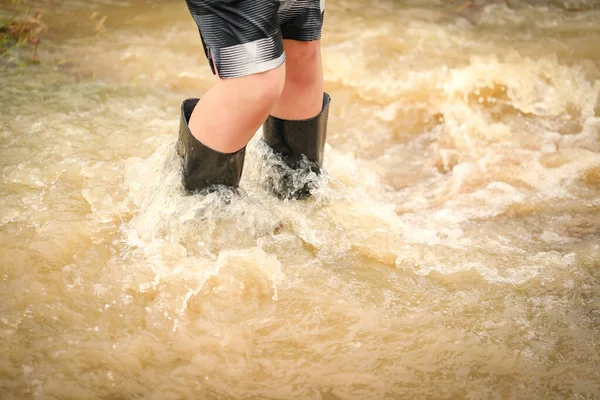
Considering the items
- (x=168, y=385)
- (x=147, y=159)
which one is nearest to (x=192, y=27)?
(x=147, y=159)

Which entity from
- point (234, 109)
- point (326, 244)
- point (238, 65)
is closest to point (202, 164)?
point (234, 109)

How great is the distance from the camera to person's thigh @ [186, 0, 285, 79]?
138cm

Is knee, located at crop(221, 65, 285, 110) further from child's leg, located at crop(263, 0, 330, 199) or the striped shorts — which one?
child's leg, located at crop(263, 0, 330, 199)

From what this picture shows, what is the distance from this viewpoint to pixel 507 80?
2.84m

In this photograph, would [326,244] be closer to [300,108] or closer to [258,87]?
[300,108]

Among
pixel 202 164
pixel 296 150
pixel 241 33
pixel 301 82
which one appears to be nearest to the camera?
pixel 241 33

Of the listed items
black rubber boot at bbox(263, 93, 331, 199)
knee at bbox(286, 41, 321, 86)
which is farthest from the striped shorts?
black rubber boot at bbox(263, 93, 331, 199)

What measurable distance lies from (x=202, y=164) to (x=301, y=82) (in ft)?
1.23

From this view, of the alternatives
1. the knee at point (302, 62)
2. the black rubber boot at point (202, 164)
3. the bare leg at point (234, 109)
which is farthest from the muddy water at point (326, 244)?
the knee at point (302, 62)

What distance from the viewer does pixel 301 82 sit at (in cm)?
175

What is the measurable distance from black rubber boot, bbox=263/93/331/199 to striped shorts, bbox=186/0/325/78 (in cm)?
37

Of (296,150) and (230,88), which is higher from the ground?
(230,88)

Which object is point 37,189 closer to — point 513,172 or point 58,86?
point 58,86

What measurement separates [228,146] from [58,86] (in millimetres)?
1397
